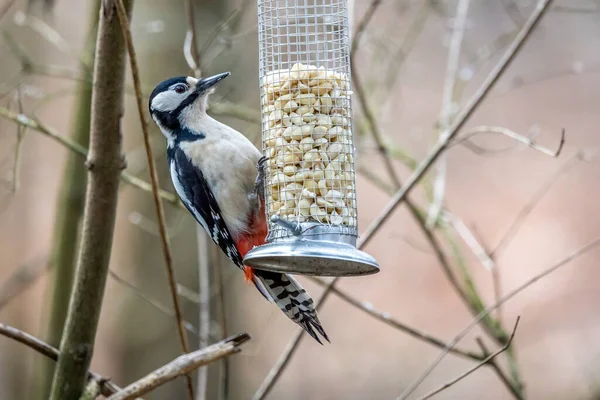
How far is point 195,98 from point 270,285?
3.36 feet

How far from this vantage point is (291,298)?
389 cm

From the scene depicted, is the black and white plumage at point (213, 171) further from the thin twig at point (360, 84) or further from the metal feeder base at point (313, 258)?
the metal feeder base at point (313, 258)

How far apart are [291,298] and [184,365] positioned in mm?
940

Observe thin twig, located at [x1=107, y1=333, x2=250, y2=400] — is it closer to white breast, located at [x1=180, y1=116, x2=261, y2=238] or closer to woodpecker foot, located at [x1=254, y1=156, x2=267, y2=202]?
woodpecker foot, located at [x1=254, y1=156, x2=267, y2=202]

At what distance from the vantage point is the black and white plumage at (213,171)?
4148mm

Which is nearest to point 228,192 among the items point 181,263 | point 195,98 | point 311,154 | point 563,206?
point 195,98

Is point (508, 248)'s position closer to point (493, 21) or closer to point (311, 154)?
point (493, 21)

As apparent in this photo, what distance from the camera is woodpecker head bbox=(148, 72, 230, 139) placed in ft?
13.9

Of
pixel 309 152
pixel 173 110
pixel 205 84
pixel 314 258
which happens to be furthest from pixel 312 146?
pixel 173 110

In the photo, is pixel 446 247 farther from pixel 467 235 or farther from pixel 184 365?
pixel 184 365

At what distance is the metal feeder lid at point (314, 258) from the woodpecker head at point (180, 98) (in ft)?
4.16

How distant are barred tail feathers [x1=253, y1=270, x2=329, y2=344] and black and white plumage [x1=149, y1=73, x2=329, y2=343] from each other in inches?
0.5

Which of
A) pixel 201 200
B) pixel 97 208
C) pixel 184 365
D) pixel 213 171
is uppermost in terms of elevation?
pixel 213 171

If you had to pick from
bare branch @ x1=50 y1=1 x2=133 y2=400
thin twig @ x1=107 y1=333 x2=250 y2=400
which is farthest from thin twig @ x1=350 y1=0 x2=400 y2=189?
thin twig @ x1=107 y1=333 x2=250 y2=400
